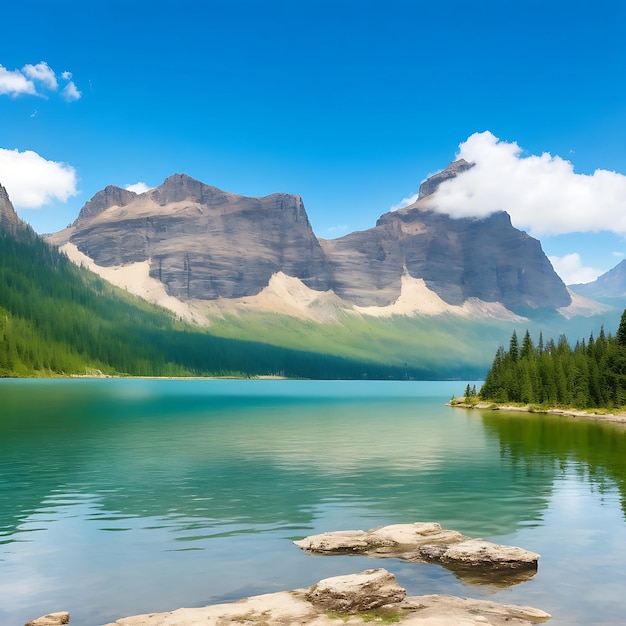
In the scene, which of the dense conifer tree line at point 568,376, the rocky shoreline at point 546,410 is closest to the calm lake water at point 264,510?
the rocky shoreline at point 546,410

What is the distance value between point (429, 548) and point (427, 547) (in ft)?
0.61

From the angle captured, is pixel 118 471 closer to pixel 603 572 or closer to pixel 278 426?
pixel 603 572

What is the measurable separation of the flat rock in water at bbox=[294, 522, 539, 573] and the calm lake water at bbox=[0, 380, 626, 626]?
2.92ft

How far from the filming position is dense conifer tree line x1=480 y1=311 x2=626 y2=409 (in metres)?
149

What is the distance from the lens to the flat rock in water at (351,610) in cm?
2138

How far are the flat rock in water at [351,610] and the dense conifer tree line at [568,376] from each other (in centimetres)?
13729

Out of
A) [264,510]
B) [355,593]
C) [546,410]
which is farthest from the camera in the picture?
[546,410]

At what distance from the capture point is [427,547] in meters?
31.1

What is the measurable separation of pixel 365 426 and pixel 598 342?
85.0 meters

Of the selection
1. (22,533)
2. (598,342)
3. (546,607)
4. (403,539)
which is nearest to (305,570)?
(403,539)

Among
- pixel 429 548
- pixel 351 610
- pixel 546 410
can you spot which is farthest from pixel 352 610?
pixel 546 410

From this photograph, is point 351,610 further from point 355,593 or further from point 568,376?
point 568,376

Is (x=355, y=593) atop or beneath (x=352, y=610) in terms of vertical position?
atop

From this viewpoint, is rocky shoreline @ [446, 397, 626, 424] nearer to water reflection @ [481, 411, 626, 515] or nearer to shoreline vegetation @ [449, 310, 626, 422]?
shoreline vegetation @ [449, 310, 626, 422]
